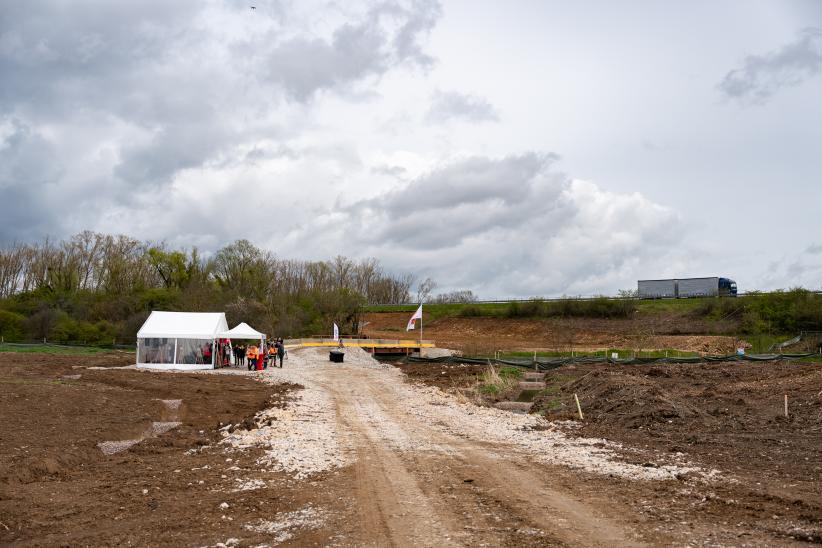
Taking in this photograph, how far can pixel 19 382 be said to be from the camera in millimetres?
21859

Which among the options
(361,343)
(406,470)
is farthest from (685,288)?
(406,470)

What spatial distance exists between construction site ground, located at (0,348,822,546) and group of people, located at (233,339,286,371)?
13924 millimetres

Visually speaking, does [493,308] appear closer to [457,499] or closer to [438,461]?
[438,461]

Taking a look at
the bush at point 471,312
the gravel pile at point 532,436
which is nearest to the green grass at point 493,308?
the bush at point 471,312

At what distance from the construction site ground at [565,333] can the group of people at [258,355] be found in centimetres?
1843

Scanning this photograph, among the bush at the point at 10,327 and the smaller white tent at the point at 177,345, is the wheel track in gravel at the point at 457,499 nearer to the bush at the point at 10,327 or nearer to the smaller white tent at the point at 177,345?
the smaller white tent at the point at 177,345

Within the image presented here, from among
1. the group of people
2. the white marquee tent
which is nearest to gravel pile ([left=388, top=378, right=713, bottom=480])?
the group of people

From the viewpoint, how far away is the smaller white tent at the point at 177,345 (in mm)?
37844

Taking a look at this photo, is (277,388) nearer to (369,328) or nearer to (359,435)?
(359,435)

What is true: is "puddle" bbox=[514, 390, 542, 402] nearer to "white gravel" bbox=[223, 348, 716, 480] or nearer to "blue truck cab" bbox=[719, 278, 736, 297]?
"white gravel" bbox=[223, 348, 716, 480]

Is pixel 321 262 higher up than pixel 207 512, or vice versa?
pixel 321 262

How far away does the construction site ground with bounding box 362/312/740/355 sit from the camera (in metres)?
60.6

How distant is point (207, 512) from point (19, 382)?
16.0 meters

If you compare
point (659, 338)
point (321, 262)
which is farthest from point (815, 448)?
point (321, 262)
